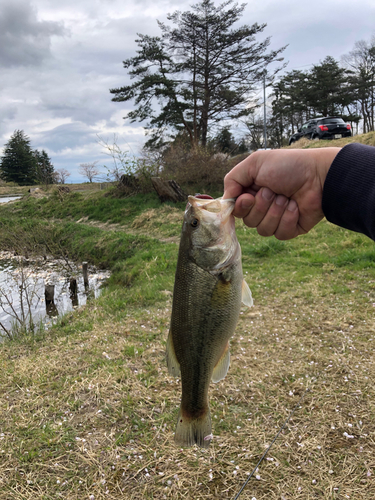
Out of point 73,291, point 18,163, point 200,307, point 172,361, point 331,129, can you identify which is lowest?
point 73,291

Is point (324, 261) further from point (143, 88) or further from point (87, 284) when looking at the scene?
point (143, 88)

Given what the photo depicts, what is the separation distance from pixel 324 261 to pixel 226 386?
4927mm

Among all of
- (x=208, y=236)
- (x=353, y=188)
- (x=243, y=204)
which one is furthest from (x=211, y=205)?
(x=353, y=188)

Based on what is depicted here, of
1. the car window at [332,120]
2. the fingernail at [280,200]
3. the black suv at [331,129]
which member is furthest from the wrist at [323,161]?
the car window at [332,120]

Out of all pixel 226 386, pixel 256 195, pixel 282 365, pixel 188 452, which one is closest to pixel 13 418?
pixel 188 452

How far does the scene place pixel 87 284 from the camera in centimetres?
1045

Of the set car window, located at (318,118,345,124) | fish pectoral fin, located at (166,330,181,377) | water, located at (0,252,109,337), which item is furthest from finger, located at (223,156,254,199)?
car window, located at (318,118,345,124)

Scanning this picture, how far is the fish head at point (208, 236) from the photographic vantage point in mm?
1836

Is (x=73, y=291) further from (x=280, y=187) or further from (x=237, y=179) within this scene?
(x=280, y=187)

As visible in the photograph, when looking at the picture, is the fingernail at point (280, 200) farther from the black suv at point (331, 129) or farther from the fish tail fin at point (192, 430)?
the black suv at point (331, 129)

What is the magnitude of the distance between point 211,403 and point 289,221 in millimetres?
2204

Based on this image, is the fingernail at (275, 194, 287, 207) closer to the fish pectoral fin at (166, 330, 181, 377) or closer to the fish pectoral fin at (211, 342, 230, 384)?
the fish pectoral fin at (211, 342, 230, 384)

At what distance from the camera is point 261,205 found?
234 cm

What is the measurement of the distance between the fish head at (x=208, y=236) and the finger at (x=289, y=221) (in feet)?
2.29
